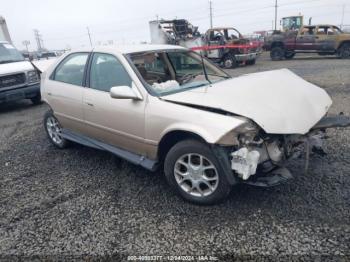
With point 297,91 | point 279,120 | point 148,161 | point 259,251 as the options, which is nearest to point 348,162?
point 297,91

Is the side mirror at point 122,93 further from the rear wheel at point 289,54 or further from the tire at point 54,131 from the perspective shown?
the rear wheel at point 289,54

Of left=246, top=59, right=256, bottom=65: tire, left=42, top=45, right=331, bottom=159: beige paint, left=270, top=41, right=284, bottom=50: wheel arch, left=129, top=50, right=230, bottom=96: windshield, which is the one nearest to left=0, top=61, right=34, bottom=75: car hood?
left=42, top=45, right=331, bottom=159: beige paint

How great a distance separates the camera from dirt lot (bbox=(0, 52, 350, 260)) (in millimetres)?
2490

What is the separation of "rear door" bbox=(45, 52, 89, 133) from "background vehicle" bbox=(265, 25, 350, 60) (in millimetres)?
15689

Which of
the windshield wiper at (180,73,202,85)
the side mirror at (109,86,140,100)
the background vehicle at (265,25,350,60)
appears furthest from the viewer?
the background vehicle at (265,25,350,60)

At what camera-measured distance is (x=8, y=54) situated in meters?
8.50

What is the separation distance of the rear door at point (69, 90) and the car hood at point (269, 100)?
1.50 metres

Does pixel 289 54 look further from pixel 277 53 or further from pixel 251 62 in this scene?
pixel 251 62

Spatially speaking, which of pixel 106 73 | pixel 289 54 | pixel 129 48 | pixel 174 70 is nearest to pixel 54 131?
pixel 106 73

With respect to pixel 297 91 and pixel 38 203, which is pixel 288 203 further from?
pixel 38 203

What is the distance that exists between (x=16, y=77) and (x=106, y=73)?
543cm

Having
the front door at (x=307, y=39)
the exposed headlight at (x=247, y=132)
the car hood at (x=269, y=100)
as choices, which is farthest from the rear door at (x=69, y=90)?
the front door at (x=307, y=39)

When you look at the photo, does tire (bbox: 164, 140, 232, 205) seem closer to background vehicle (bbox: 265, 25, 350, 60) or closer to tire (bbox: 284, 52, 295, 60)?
background vehicle (bbox: 265, 25, 350, 60)

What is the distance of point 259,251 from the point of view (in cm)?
238
